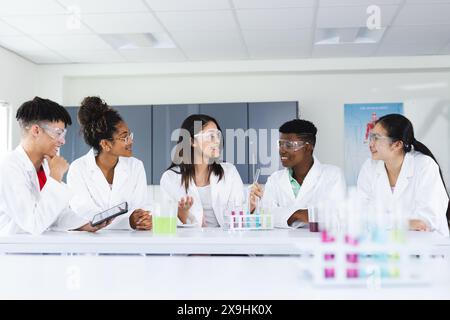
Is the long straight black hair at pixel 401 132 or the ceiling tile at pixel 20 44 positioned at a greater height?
the ceiling tile at pixel 20 44

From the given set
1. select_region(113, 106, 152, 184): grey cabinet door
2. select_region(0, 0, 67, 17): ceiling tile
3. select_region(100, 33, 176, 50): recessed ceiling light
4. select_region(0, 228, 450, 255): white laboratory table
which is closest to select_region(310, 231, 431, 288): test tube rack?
select_region(0, 228, 450, 255): white laboratory table

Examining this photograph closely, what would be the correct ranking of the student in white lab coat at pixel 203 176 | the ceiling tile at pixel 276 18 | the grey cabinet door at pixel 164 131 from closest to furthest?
1. the student in white lab coat at pixel 203 176
2. the ceiling tile at pixel 276 18
3. the grey cabinet door at pixel 164 131

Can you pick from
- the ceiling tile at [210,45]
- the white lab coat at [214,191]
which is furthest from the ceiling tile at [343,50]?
the white lab coat at [214,191]

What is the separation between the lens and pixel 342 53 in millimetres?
6031

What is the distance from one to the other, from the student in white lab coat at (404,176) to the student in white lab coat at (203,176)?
871 mm

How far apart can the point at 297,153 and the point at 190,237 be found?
1264 millimetres

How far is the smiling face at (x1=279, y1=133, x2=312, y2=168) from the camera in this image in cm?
338

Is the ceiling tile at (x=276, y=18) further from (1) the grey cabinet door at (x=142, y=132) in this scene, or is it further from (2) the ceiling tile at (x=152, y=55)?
(1) the grey cabinet door at (x=142, y=132)

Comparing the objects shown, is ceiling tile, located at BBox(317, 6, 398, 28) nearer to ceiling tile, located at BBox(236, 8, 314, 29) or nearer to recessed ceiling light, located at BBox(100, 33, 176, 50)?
ceiling tile, located at BBox(236, 8, 314, 29)

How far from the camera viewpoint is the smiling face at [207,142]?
3.37 meters

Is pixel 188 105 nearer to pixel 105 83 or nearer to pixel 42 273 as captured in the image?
pixel 105 83

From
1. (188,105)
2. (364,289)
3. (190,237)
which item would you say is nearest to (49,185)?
(190,237)

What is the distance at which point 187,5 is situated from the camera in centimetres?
444

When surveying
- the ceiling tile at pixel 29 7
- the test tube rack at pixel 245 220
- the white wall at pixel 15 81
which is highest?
the ceiling tile at pixel 29 7
